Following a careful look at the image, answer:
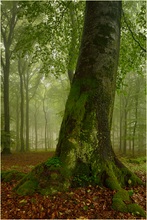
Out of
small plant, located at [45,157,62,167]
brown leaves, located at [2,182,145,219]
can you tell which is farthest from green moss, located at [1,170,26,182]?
small plant, located at [45,157,62,167]

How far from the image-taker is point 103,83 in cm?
477

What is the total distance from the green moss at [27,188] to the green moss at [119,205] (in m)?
1.60

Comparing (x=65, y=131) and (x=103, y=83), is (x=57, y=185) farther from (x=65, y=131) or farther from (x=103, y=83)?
(x=103, y=83)

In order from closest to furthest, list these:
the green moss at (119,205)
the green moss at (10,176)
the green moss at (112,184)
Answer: the green moss at (119,205), the green moss at (112,184), the green moss at (10,176)

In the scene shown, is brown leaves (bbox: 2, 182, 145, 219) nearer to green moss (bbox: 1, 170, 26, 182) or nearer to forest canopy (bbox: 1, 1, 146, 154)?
green moss (bbox: 1, 170, 26, 182)

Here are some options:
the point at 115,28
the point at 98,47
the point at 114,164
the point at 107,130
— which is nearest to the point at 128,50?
the point at 115,28

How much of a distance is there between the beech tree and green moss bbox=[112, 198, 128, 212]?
0.44 metres

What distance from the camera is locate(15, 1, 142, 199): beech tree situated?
13.6 feet

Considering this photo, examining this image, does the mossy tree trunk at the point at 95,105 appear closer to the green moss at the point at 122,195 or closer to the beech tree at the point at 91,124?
the beech tree at the point at 91,124

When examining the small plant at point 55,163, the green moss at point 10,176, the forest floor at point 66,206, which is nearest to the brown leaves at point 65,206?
the forest floor at point 66,206

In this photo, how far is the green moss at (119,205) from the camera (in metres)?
3.59

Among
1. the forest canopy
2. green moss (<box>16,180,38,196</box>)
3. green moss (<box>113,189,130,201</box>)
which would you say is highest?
the forest canopy

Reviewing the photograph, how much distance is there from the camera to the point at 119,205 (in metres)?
3.63

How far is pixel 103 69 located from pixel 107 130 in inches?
59.7
